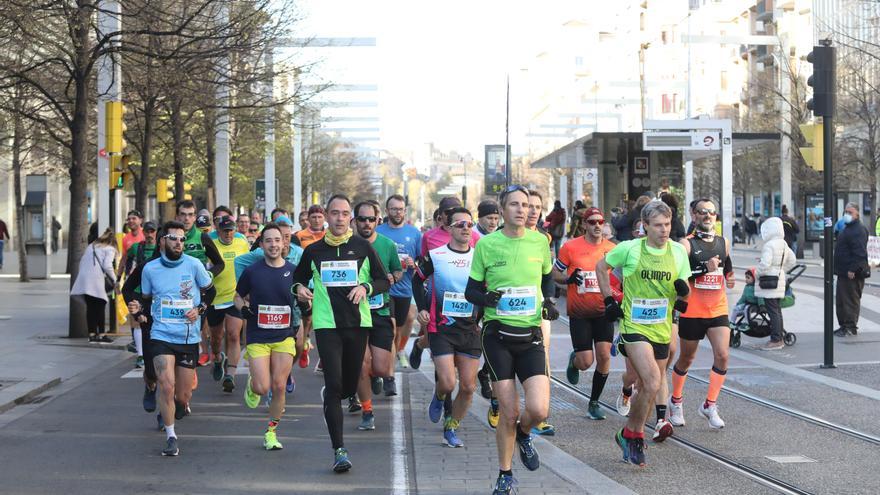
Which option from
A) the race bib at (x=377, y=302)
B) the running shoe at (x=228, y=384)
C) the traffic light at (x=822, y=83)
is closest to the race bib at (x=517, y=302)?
the race bib at (x=377, y=302)

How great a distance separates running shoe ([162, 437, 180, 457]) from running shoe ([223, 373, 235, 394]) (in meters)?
3.43

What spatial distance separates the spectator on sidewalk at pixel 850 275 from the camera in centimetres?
1673

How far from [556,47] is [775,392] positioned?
116 meters

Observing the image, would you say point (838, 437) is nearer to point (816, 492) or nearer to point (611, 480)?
point (816, 492)

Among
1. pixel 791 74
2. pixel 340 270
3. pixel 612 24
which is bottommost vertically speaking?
pixel 340 270

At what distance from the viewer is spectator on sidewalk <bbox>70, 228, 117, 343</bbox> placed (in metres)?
16.7

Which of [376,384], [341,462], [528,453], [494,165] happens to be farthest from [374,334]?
[494,165]

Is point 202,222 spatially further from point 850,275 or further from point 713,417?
point 850,275

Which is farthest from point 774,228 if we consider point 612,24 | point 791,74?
point 612,24

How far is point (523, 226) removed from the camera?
24.1ft

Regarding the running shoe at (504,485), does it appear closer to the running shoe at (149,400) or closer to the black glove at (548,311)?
the black glove at (548,311)

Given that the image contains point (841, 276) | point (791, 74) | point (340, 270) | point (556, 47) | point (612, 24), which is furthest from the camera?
point (556, 47)

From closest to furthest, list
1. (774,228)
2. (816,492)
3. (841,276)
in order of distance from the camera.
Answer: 1. (816,492)
2. (774,228)
3. (841,276)

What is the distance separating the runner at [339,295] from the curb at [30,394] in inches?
175
